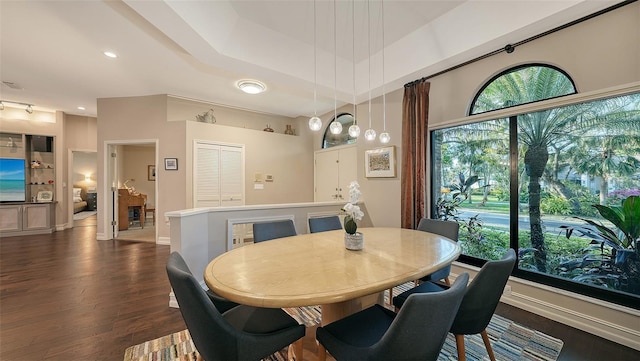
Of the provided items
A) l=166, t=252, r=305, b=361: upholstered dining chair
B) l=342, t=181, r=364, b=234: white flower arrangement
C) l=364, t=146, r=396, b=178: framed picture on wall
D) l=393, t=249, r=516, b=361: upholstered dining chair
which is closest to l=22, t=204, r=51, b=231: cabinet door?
l=166, t=252, r=305, b=361: upholstered dining chair

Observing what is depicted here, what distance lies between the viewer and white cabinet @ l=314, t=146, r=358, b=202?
4.91 metres

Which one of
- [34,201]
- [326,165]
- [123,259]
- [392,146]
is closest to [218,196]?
[123,259]

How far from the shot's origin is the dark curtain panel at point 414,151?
318 centimetres

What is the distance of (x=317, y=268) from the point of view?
4.62 ft

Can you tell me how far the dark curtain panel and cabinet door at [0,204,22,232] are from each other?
8282 mm

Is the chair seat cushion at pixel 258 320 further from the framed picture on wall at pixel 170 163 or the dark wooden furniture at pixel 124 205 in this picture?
the dark wooden furniture at pixel 124 205

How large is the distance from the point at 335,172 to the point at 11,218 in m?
7.36

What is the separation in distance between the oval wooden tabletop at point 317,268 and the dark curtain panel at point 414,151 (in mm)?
1192

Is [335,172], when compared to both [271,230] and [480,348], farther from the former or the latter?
[480,348]

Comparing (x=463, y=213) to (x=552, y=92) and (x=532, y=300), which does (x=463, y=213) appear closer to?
(x=532, y=300)

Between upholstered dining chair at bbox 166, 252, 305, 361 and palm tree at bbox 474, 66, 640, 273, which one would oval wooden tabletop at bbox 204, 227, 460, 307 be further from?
palm tree at bbox 474, 66, 640, 273

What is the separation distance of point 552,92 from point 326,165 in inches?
156

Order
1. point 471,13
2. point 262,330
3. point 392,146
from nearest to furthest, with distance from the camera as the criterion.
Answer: point 262,330 → point 471,13 → point 392,146

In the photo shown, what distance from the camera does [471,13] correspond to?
101 inches
